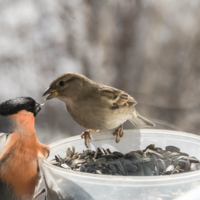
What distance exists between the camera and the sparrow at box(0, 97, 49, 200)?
553 mm

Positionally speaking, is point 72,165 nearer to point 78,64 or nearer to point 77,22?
point 78,64

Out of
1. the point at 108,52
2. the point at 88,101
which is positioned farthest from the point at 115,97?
the point at 108,52

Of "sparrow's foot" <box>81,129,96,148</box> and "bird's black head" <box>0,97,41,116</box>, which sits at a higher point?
"bird's black head" <box>0,97,41,116</box>

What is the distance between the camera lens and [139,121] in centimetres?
78

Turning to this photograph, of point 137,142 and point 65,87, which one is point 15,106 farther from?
point 137,142

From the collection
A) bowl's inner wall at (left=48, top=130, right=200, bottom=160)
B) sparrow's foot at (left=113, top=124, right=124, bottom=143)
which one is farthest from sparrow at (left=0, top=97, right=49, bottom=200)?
sparrow's foot at (left=113, top=124, right=124, bottom=143)

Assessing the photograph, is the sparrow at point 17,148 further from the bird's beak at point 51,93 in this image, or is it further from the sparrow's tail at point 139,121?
the sparrow's tail at point 139,121

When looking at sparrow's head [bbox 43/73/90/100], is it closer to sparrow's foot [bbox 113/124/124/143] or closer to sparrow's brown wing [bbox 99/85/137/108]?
sparrow's brown wing [bbox 99/85/137/108]

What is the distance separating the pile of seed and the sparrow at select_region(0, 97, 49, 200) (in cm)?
8

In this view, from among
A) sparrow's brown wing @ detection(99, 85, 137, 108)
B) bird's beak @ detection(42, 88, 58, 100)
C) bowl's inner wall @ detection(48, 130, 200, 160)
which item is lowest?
bowl's inner wall @ detection(48, 130, 200, 160)

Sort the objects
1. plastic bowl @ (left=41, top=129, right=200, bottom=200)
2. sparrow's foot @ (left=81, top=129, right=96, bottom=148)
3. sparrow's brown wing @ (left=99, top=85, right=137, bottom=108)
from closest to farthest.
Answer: plastic bowl @ (left=41, top=129, right=200, bottom=200), sparrow's brown wing @ (left=99, top=85, right=137, bottom=108), sparrow's foot @ (left=81, top=129, right=96, bottom=148)

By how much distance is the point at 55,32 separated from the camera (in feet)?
2.32

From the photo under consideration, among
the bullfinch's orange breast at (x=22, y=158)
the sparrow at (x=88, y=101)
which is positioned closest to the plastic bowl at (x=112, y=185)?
the bullfinch's orange breast at (x=22, y=158)

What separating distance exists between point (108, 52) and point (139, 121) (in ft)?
0.75
